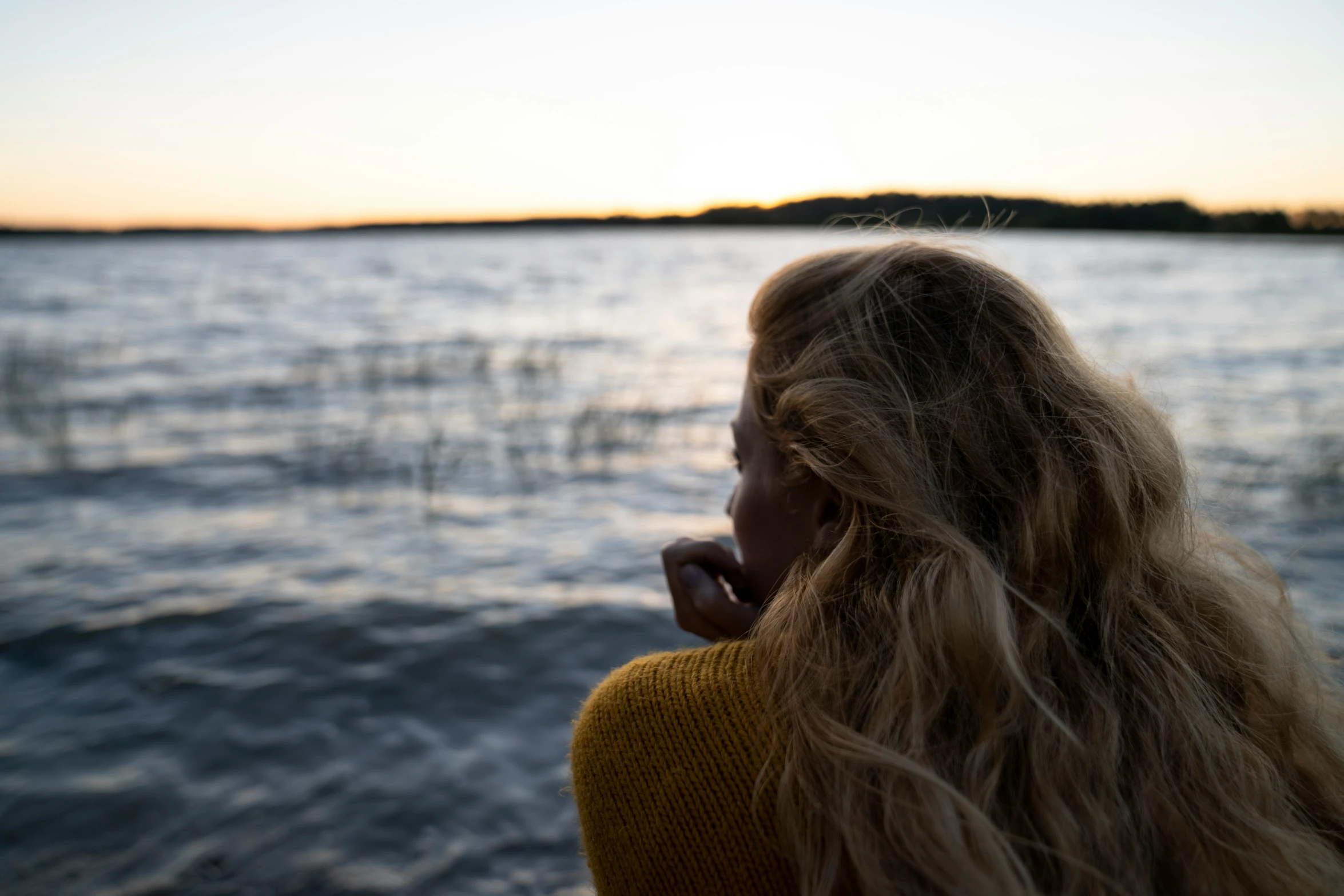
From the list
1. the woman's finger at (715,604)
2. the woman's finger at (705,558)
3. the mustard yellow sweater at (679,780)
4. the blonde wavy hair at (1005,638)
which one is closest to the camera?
the blonde wavy hair at (1005,638)

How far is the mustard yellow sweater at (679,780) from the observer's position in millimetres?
1338

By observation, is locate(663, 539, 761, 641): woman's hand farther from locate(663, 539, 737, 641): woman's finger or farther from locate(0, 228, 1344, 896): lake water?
locate(0, 228, 1344, 896): lake water

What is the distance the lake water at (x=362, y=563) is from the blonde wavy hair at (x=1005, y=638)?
0.45 meters

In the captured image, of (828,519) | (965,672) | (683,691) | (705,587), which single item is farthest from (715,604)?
(965,672)

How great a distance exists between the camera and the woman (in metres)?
1.23

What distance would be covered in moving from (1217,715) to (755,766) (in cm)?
76

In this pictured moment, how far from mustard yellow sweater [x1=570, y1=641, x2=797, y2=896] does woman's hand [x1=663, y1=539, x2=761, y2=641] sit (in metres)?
0.46

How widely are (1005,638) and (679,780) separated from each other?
540mm

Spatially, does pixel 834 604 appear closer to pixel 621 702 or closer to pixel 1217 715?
pixel 621 702

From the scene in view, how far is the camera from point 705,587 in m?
2.04

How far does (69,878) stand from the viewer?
2.87 meters

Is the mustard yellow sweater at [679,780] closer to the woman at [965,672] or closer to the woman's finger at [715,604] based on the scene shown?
the woman at [965,672]

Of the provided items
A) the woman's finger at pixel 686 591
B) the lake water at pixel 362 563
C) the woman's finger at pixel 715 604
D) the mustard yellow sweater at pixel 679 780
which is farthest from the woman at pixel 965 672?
the lake water at pixel 362 563

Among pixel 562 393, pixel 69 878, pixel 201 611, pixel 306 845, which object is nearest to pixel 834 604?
pixel 306 845
